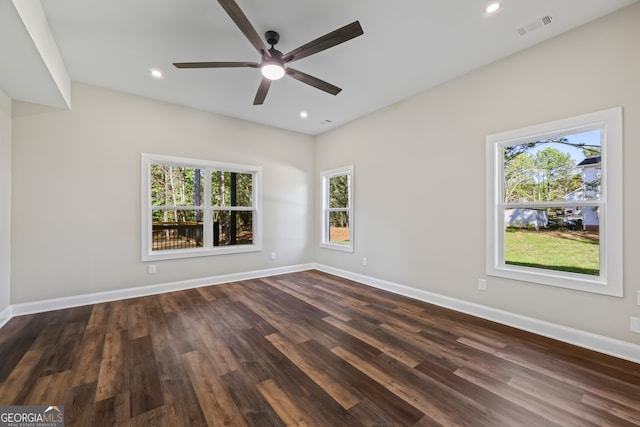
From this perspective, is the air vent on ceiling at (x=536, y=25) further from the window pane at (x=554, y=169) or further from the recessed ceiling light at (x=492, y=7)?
the window pane at (x=554, y=169)

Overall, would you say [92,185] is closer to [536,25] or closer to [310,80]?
[310,80]

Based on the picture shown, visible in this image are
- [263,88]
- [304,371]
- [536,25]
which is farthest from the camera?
[263,88]

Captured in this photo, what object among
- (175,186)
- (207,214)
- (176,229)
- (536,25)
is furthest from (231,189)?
(536,25)

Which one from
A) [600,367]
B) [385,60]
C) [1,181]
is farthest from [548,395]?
[1,181]

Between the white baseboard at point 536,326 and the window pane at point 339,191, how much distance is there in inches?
75.9

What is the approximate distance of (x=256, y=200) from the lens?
5.06m

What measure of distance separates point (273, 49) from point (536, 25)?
8.06ft

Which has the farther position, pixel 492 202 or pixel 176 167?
pixel 176 167

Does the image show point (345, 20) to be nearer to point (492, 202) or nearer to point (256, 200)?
point (492, 202)

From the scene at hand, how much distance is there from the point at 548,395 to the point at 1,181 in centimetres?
545

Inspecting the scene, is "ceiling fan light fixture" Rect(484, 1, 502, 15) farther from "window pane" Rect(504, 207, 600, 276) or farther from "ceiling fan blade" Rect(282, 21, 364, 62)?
"window pane" Rect(504, 207, 600, 276)

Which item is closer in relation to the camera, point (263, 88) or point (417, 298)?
point (263, 88)

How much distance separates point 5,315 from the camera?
9.55 feet

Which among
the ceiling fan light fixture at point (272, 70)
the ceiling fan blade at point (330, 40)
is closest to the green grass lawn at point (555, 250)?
the ceiling fan blade at point (330, 40)
